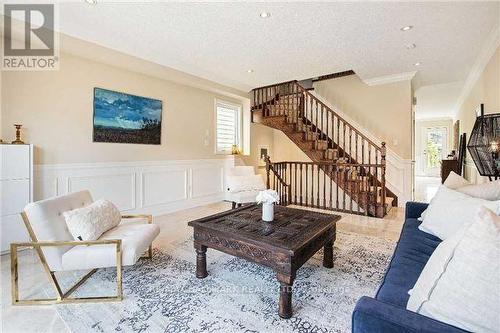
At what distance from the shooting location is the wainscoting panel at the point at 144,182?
365 centimetres

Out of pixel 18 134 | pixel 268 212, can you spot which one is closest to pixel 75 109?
pixel 18 134

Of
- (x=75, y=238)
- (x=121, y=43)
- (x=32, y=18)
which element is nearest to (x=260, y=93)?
(x=121, y=43)

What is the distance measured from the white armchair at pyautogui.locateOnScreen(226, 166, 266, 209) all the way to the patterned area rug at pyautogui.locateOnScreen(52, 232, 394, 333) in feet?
6.19

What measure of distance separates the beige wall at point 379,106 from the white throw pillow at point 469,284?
519 centimetres

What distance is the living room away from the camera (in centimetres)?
178

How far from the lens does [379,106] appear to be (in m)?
5.86

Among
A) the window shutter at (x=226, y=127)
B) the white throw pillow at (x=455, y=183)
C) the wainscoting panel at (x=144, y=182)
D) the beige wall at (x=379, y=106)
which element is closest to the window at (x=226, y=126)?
the window shutter at (x=226, y=127)

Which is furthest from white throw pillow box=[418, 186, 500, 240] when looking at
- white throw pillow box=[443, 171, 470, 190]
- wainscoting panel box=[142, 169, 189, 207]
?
wainscoting panel box=[142, 169, 189, 207]

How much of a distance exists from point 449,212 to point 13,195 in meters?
4.46

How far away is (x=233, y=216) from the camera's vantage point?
273 cm

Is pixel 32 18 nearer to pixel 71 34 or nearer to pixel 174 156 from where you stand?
pixel 71 34

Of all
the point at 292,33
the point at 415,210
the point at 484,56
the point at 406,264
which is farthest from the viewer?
the point at 484,56

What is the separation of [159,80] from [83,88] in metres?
1.41
